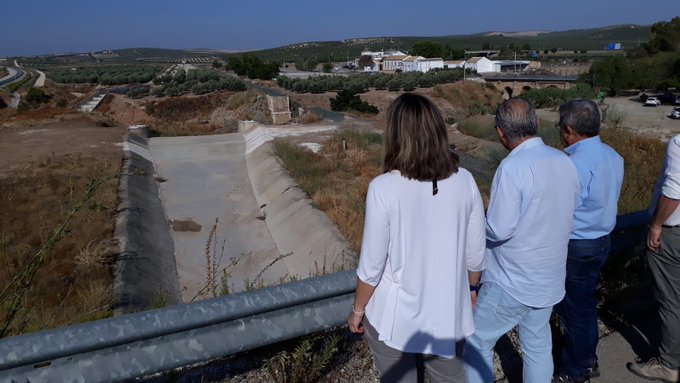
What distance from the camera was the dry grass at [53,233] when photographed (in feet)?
24.1

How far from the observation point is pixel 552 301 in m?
2.95

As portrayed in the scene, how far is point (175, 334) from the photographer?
261 centimetres

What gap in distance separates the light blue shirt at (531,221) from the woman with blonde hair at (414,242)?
0.36 m

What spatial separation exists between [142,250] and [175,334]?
9.33 m

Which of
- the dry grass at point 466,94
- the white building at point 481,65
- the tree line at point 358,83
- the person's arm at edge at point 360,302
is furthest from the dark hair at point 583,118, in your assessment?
the white building at point 481,65

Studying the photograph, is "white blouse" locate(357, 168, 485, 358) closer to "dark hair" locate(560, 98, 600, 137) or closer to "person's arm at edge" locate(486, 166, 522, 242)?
"person's arm at edge" locate(486, 166, 522, 242)

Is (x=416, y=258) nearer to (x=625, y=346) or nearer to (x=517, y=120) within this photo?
(x=517, y=120)

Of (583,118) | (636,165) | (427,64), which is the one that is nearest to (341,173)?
(636,165)

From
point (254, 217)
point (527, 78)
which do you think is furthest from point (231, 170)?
point (527, 78)

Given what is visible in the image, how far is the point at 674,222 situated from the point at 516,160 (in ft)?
4.26

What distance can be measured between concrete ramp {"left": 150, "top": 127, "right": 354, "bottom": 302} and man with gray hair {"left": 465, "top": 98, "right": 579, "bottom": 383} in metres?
4.21

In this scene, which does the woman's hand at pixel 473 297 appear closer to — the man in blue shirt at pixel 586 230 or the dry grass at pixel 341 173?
the man in blue shirt at pixel 586 230

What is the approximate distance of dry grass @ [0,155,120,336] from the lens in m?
7.33

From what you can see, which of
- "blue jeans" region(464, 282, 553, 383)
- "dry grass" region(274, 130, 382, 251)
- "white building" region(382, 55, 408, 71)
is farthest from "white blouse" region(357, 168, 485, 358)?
"white building" region(382, 55, 408, 71)
